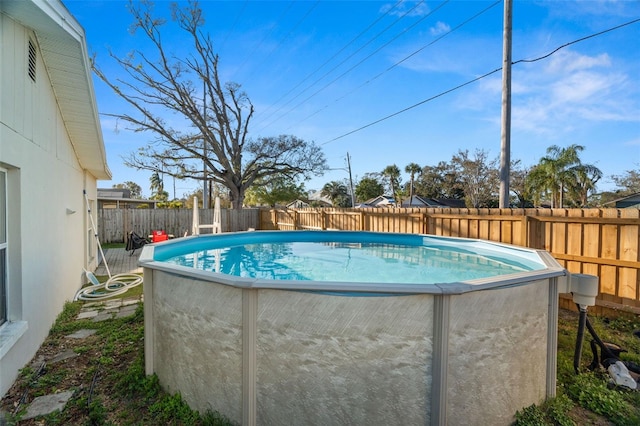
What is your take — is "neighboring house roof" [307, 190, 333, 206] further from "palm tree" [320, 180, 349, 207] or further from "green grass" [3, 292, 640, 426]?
"green grass" [3, 292, 640, 426]

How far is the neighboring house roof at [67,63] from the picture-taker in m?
3.05

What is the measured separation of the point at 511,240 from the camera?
6.00 metres

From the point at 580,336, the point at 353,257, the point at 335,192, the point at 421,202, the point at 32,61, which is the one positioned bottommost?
the point at 580,336

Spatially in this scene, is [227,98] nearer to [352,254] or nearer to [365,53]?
[365,53]

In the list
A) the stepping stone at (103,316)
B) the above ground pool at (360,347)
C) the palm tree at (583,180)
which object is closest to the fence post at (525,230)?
the above ground pool at (360,347)

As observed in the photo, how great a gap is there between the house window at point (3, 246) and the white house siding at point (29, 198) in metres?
0.05

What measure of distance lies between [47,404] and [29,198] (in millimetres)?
2106

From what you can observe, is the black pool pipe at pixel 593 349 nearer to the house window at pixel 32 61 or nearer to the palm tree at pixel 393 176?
the house window at pixel 32 61

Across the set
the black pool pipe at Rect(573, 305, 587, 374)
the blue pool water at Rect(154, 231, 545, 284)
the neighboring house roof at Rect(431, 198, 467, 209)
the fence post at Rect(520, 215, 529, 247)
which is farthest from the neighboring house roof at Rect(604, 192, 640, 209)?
the black pool pipe at Rect(573, 305, 587, 374)

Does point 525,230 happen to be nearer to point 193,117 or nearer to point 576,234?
point 576,234

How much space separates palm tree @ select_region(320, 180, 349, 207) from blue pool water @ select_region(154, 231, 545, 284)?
40311 mm

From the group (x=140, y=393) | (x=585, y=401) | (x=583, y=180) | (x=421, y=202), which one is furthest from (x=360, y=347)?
(x=421, y=202)

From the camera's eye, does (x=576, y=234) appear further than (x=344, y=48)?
No

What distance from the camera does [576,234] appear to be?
196 inches
